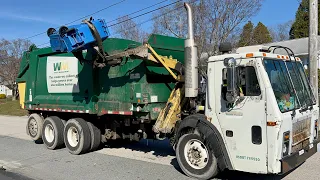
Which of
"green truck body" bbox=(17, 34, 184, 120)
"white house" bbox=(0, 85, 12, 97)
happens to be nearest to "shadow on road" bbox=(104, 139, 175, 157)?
"green truck body" bbox=(17, 34, 184, 120)

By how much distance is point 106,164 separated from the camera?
7.67m

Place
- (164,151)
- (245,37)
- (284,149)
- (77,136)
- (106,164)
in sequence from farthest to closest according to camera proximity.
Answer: (245,37) → (77,136) → (164,151) → (106,164) → (284,149)

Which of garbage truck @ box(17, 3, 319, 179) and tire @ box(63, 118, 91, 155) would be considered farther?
tire @ box(63, 118, 91, 155)

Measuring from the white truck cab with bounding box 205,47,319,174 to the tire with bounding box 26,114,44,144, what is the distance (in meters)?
6.50

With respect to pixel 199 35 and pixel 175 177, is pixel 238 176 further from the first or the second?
pixel 199 35

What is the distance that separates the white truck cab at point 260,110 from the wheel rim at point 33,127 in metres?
6.65

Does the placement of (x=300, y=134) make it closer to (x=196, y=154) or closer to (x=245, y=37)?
(x=196, y=154)

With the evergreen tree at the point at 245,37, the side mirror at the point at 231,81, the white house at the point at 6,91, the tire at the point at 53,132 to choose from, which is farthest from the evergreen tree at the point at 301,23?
the white house at the point at 6,91

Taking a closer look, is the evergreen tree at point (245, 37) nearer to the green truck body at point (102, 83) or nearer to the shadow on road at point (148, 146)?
the shadow on road at point (148, 146)

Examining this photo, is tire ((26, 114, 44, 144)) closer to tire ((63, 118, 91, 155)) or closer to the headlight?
tire ((63, 118, 91, 155))

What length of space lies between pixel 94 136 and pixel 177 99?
293cm

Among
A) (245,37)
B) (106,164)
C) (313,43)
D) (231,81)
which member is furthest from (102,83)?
(245,37)

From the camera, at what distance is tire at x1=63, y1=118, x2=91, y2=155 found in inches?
343

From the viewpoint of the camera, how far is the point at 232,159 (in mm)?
5625
